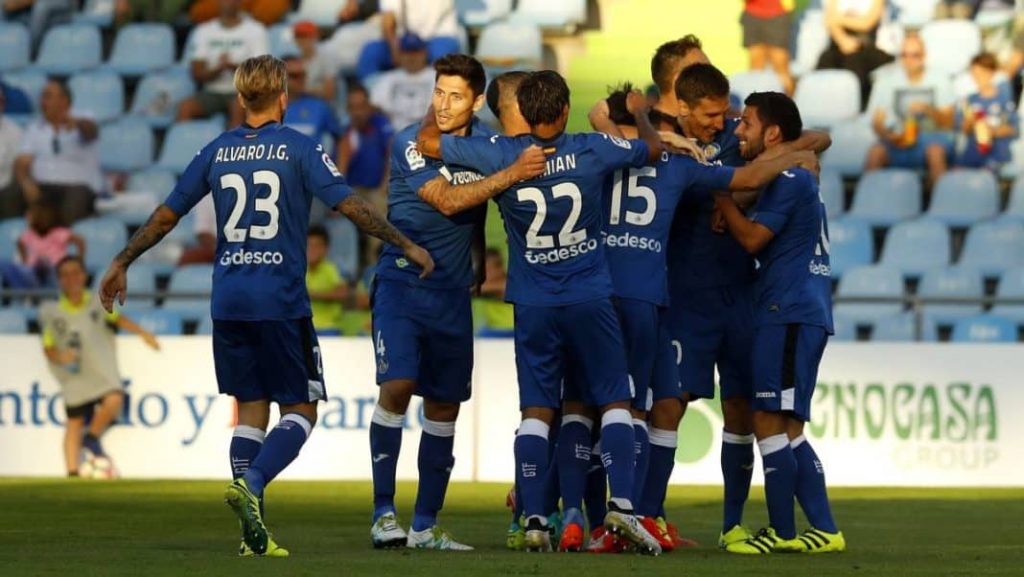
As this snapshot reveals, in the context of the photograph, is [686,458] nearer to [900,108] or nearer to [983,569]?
[900,108]

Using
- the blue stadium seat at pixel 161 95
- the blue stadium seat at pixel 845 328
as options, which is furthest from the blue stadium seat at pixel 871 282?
the blue stadium seat at pixel 161 95

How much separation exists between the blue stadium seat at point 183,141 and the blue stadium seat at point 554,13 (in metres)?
3.44

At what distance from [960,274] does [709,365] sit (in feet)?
28.2

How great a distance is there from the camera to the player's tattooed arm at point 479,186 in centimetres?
872

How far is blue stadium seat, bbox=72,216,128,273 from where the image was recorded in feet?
62.4

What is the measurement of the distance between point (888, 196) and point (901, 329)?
2651mm

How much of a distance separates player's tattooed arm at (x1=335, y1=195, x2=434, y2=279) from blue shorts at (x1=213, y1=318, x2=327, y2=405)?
22.4 inches

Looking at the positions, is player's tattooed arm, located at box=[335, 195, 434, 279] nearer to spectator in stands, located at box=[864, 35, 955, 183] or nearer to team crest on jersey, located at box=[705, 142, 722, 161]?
team crest on jersey, located at box=[705, 142, 722, 161]

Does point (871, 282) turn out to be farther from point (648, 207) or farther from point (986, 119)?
point (648, 207)

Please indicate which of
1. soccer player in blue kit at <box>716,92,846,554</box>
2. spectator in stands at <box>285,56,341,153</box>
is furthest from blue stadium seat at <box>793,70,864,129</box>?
soccer player in blue kit at <box>716,92,846,554</box>

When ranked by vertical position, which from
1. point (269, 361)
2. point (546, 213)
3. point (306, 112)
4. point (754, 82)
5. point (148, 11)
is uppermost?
point (148, 11)

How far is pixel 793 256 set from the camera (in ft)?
30.8

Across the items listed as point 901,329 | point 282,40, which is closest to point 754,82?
point 901,329

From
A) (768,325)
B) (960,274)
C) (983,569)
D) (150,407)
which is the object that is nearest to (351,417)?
(150,407)
